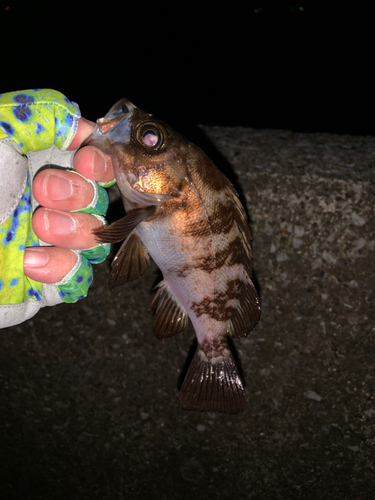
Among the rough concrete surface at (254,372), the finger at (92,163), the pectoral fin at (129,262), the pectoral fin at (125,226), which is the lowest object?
the rough concrete surface at (254,372)

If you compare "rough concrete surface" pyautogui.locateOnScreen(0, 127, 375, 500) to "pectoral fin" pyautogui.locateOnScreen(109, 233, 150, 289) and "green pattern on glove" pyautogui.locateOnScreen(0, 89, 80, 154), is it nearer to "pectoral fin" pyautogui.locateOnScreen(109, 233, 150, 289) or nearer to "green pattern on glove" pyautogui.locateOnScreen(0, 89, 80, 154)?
"pectoral fin" pyautogui.locateOnScreen(109, 233, 150, 289)

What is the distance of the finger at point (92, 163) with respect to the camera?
5.96 feet

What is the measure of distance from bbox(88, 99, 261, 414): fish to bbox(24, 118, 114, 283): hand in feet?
0.30

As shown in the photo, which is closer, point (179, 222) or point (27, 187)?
point (179, 222)

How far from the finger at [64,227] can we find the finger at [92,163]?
0.20m

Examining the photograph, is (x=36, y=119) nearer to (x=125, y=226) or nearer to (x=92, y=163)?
(x=92, y=163)

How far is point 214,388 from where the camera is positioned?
6.54ft

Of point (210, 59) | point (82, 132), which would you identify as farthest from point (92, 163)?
point (210, 59)

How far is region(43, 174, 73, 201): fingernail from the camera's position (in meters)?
1.79

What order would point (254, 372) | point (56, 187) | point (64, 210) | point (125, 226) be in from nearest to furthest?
point (125, 226) < point (56, 187) < point (64, 210) < point (254, 372)

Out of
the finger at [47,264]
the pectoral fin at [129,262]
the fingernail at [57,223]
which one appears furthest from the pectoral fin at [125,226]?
the finger at [47,264]

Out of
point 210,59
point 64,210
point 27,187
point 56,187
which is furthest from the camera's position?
point 210,59

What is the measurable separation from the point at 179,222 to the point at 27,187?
833mm

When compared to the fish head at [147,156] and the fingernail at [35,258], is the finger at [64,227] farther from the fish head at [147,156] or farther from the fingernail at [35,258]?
the fish head at [147,156]
